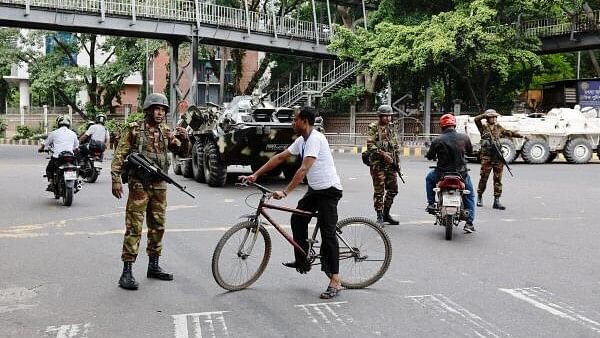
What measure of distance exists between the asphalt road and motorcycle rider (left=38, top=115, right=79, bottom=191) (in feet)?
3.78

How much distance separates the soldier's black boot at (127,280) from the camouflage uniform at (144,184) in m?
0.08

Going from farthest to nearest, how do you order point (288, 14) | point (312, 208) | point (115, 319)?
point (288, 14)
point (312, 208)
point (115, 319)

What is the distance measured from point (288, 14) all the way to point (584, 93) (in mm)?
19554

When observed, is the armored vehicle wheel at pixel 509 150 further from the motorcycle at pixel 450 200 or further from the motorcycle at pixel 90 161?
the motorcycle at pixel 450 200

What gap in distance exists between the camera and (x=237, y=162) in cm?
1466

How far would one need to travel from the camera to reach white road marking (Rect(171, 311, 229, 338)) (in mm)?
4652

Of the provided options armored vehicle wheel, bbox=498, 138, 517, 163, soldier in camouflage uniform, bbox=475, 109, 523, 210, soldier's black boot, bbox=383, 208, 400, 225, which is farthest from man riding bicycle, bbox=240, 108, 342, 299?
armored vehicle wheel, bbox=498, 138, 517, 163

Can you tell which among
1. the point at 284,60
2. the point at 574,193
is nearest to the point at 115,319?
the point at 574,193

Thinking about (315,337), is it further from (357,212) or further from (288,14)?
(288,14)

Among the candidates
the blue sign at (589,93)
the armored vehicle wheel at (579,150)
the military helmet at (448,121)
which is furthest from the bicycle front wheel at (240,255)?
the blue sign at (589,93)

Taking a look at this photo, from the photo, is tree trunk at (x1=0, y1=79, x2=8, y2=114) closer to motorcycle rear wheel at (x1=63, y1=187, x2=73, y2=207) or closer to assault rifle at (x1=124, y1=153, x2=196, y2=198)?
motorcycle rear wheel at (x1=63, y1=187, x2=73, y2=207)

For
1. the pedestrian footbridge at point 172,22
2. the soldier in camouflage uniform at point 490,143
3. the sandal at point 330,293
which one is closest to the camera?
the sandal at point 330,293

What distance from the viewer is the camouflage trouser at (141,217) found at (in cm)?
607

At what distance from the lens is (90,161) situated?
604 inches
